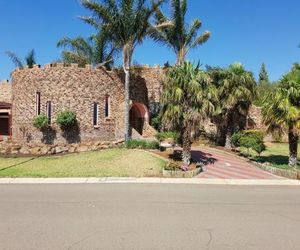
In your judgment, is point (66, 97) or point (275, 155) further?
point (66, 97)

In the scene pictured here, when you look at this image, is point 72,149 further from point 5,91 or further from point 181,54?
point 5,91

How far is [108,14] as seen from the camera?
26938 millimetres

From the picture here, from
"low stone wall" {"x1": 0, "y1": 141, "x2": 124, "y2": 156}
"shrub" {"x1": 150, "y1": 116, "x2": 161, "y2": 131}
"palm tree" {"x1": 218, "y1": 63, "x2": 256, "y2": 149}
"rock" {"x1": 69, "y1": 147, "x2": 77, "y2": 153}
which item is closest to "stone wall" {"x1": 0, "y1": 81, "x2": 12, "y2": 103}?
"low stone wall" {"x1": 0, "y1": 141, "x2": 124, "y2": 156}

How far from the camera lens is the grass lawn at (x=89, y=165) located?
19344mm

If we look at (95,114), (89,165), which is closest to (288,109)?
(89,165)

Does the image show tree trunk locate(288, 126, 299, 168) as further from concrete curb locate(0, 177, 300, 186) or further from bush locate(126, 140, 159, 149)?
bush locate(126, 140, 159, 149)

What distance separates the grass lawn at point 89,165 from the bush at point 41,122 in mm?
4643

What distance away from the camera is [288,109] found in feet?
69.9

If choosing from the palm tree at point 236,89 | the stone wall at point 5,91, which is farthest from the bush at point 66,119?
the stone wall at point 5,91
